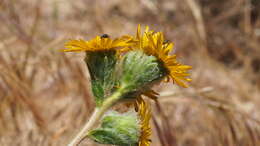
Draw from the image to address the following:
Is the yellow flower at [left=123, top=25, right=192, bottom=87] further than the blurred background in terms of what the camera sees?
No

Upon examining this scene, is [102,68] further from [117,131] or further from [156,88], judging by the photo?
[156,88]

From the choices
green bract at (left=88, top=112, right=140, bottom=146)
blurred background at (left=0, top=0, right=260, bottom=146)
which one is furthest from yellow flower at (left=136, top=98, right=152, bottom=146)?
blurred background at (left=0, top=0, right=260, bottom=146)

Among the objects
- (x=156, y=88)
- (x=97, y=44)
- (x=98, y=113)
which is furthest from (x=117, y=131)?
(x=156, y=88)

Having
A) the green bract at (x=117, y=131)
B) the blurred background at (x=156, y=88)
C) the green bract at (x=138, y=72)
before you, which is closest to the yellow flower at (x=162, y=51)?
the green bract at (x=138, y=72)

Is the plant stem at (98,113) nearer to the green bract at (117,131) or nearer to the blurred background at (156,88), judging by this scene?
the green bract at (117,131)

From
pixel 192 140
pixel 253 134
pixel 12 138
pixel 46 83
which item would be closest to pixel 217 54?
pixel 192 140

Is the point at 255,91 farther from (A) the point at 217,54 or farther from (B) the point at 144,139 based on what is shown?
(B) the point at 144,139

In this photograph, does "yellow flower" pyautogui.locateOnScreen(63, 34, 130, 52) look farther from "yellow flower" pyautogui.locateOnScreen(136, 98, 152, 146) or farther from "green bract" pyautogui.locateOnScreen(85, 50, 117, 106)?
"yellow flower" pyautogui.locateOnScreen(136, 98, 152, 146)
